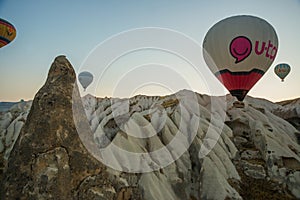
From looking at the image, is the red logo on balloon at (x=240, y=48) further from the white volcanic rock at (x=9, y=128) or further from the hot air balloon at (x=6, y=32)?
the hot air balloon at (x=6, y=32)

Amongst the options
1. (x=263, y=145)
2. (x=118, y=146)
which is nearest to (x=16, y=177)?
(x=118, y=146)

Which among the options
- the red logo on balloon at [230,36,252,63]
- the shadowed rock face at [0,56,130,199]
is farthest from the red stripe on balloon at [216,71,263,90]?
the shadowed rock face at [0,56,130,199]

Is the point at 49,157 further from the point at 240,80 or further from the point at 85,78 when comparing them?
the point at 85,78

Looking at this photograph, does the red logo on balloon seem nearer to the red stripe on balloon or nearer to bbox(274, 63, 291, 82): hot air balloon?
the red stripe on balloon

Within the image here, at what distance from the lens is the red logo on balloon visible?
18383mm

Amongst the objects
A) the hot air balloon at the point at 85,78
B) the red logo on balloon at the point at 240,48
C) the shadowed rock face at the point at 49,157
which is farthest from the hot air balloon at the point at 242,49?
the hot air balloon at the point at 85,78

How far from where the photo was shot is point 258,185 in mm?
21578

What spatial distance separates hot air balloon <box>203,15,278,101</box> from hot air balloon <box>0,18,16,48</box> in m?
19.1

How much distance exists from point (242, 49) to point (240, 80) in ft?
6.46

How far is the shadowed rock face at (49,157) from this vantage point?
6.23 metres

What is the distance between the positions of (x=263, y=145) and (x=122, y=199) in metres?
21.1

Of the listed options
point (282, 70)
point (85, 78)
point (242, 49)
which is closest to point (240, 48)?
point (242, 49)

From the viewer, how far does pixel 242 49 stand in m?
18.5

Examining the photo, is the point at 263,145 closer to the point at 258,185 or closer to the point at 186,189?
the point at 258,185
